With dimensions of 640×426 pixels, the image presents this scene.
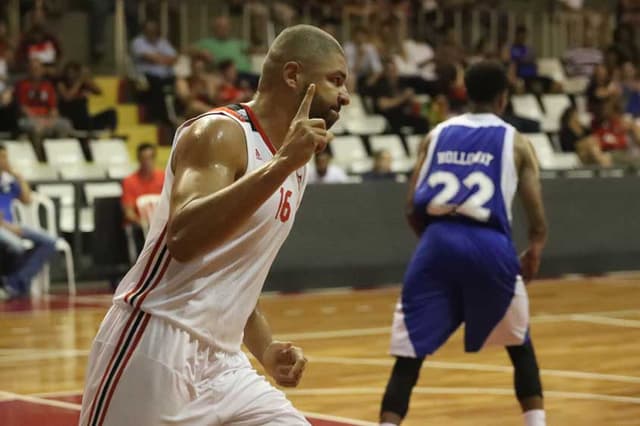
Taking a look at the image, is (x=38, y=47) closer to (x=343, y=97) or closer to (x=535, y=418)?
(x=535, y=418)

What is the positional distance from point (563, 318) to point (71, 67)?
24.6 ft

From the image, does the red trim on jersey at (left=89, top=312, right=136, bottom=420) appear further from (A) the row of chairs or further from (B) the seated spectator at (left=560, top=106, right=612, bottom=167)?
(B) the seated spectator at (left=560, top=106, right=612, bottom=167)

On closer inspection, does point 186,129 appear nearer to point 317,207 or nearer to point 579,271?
point 317,207

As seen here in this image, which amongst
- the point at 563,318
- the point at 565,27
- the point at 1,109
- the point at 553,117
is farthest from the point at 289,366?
the point at 565,27

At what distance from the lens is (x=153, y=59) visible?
17.7 m

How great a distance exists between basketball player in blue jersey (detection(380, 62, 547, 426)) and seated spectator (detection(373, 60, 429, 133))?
12.0 m

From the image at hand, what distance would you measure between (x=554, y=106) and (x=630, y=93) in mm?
1278

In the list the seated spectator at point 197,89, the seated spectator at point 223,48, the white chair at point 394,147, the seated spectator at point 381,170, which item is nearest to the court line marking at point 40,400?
the seated spectator at point 381,170

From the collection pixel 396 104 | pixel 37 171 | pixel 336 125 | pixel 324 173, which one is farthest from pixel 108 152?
pixel 396 104

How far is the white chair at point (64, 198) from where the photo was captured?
46.8ft

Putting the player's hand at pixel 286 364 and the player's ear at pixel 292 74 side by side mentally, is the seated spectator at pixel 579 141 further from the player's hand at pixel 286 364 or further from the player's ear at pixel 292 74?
the player's ear at pixel 292 74

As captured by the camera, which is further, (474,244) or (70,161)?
(70,161)

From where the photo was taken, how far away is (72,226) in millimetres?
14375

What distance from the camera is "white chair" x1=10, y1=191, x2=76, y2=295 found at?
13.8 m
